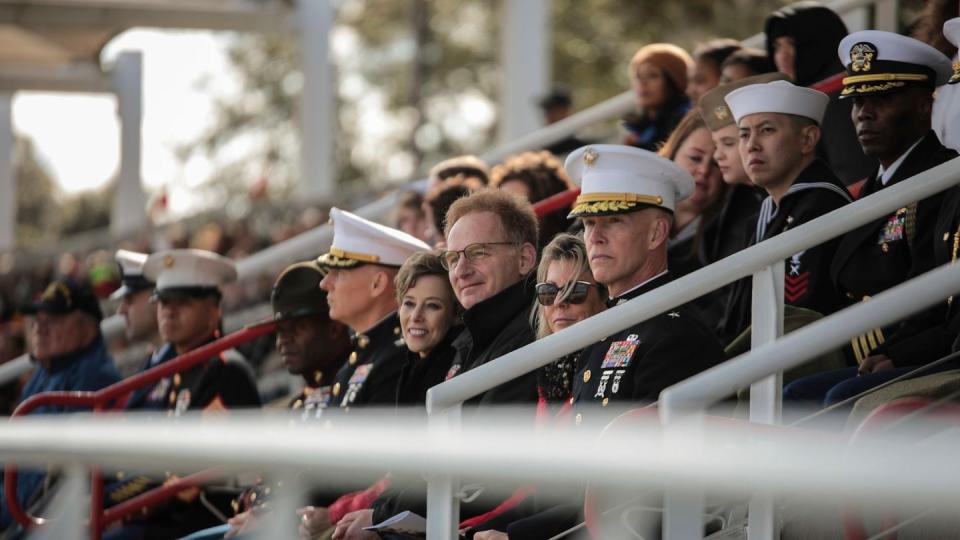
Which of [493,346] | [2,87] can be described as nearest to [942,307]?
[493,346]

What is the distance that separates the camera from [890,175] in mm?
4660

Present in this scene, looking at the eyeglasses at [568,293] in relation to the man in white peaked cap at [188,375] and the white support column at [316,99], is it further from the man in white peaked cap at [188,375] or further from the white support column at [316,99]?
the white support column at [316,99]

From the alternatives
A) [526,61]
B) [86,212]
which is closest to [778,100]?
[526,61]

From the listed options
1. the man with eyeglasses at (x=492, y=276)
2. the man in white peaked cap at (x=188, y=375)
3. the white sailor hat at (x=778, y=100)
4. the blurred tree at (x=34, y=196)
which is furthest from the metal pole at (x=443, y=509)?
the blurred tree at (x=34, y=196)

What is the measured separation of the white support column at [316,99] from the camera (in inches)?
572

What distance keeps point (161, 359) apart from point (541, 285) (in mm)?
3177

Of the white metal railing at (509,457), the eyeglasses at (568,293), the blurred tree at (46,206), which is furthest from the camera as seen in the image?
the blurred tree at (46,206)

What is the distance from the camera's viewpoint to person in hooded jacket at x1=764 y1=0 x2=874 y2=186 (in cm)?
622

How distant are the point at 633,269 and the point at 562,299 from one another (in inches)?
8.1

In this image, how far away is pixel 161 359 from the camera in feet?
23.5

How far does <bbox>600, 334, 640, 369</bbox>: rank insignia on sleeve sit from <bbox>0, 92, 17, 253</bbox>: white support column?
52.8ft

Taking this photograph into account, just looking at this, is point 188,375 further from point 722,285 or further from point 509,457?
point 509,457

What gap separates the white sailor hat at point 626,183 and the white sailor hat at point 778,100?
1.72 feet

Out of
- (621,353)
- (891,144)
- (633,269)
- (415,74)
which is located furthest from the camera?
(415,74)
